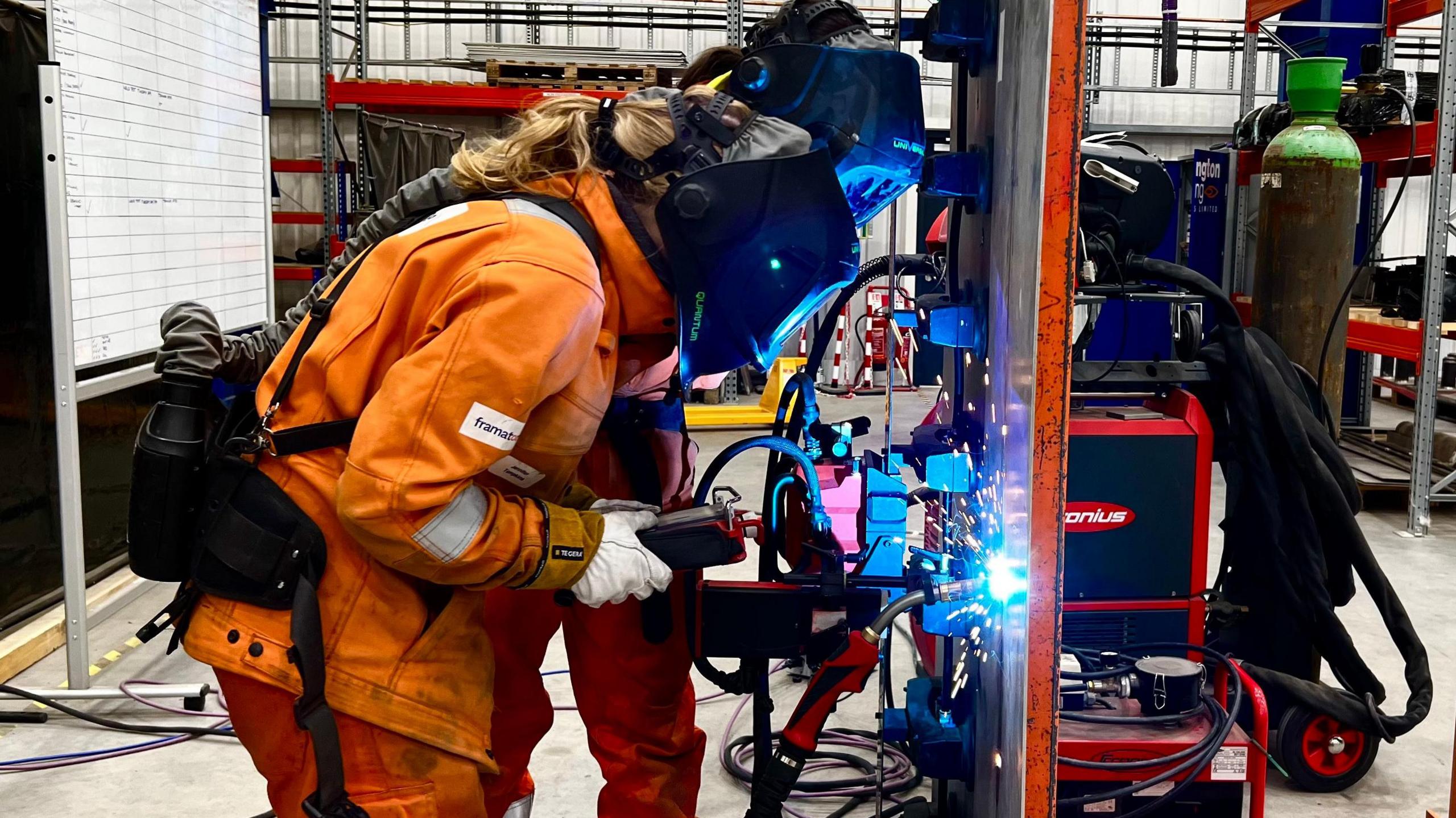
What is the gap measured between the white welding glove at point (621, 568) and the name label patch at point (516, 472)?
14 cm

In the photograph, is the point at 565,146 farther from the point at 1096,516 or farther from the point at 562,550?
the point at 1096,516

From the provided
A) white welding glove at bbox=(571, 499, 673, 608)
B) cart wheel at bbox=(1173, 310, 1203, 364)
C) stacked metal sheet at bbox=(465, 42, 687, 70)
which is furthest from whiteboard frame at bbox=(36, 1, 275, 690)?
stacked metal sheet at bbox=(465, 42, 687, 70)

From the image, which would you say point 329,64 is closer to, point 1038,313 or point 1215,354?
point 1215,354

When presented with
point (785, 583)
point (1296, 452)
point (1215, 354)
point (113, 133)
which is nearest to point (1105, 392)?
point (1215, 354)

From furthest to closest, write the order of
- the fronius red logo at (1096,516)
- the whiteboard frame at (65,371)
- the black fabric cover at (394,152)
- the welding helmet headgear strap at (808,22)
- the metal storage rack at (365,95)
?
the black fabric cover at (394,152)
the metal storage rack at (365,95)
the whiteboard frame at (65,371)
the fronius red logo at (1096,516)
the welding helmet headgear strap at (808,22)

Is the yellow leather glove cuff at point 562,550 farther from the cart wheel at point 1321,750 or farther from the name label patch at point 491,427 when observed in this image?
the cart wheel at point 1321,750

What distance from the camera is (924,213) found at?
10.1 m

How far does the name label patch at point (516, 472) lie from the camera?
191 centimetres

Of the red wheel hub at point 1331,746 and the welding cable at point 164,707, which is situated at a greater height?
the red wheel hub at point 1331,746

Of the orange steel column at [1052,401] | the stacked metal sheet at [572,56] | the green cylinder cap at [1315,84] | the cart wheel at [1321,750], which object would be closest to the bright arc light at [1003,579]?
the orange steel column at [1052,401]

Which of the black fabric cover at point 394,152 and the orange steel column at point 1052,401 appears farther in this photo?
the black fabric cover at point 394,152

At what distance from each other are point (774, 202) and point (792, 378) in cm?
93

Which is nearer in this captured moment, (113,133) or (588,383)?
(588,383)

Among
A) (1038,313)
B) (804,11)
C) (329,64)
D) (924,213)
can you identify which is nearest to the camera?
(1038,313)
